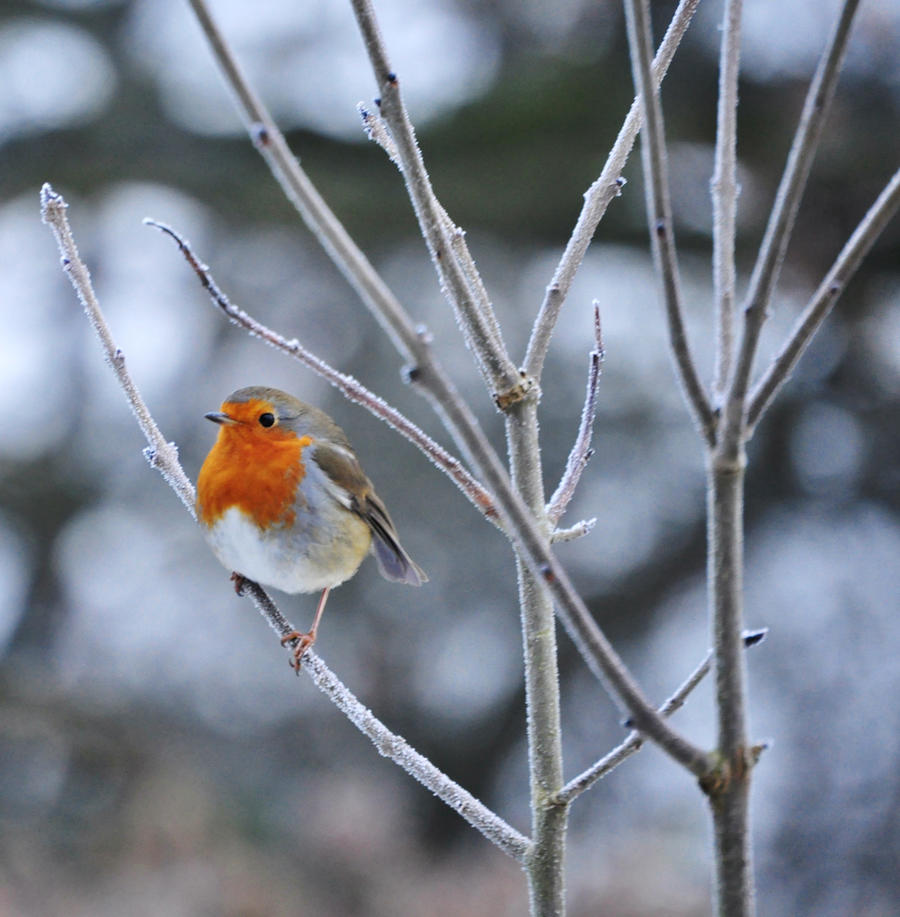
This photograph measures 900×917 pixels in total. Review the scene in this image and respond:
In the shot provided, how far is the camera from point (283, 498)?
5.04ft

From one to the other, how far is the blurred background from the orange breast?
236cm

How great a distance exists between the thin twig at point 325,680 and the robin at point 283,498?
22 cm

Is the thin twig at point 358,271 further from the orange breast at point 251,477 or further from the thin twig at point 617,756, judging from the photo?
the orange breast at point 251,477

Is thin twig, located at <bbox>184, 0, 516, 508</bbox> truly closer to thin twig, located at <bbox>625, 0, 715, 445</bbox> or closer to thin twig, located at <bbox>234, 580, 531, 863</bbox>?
thin twig, located at <bbox>625, 0, 715, 445</bbox>

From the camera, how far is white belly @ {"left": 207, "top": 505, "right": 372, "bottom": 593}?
1451 millimetres

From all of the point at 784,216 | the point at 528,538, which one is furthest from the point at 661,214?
the point at 528,538

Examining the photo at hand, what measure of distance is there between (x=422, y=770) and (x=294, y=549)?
0.69 m

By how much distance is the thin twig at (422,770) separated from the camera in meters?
0.83

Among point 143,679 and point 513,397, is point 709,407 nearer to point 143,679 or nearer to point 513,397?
point 513,397

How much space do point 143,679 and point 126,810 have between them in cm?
56

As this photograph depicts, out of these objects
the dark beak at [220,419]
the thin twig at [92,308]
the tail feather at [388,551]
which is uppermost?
the tail feather at [388,551]

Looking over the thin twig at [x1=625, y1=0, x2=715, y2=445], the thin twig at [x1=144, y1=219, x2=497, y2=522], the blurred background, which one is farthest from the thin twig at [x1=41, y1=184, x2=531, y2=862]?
the blurred background

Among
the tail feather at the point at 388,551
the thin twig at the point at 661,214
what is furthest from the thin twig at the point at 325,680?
the tail feather at the point at 388,551

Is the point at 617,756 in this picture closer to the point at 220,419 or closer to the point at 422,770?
the point at 422,770
